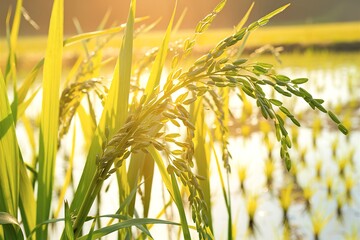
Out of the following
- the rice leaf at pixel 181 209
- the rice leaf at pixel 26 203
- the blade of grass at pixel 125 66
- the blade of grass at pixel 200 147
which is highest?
the blade of grass at pixel 125 66

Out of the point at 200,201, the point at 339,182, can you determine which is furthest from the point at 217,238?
the point at 200,201

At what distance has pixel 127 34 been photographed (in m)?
1.08

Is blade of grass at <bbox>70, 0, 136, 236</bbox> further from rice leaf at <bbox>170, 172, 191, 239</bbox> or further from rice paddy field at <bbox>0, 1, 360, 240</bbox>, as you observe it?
rice leaf at <bbox>170, 172, 191, 239</bbox>

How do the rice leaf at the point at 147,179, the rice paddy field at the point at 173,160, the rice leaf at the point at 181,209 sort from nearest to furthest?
the rice paddy field at the point at 173,160 < the rice leaf at the point at 181,209 < the rice leaf at the point at 147,179

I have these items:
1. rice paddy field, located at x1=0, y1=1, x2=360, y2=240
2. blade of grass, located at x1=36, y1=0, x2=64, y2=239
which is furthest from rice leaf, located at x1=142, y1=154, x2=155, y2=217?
blade of grass, located at x1=36, y1=0, x2=64, y2=239

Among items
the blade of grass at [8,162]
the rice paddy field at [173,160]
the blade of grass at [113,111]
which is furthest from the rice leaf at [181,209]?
the blade of grass at [8,162]

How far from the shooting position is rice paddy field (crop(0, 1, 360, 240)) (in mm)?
871

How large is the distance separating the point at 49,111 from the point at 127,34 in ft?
0.59

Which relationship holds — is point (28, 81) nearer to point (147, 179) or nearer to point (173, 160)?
point (147, 179)

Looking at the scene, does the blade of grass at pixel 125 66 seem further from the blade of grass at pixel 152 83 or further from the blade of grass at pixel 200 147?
the blade of grass at pixel 200 147

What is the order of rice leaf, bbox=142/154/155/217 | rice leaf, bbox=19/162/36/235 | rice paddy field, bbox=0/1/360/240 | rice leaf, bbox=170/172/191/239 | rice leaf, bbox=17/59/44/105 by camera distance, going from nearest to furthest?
rice paddy field, bbox=0/1/360/240 < rice leaf, bbox=170/172/191/239 < rice leaf, bbox=19/162/36/235 < rice leaf, bbox=142/154/155/217 < rice leaf, bbox=17/59/44/105

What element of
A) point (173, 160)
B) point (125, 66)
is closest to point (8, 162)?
point (125, 66)

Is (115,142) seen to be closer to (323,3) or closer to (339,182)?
(339,182)

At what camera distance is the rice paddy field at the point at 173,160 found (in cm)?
87
